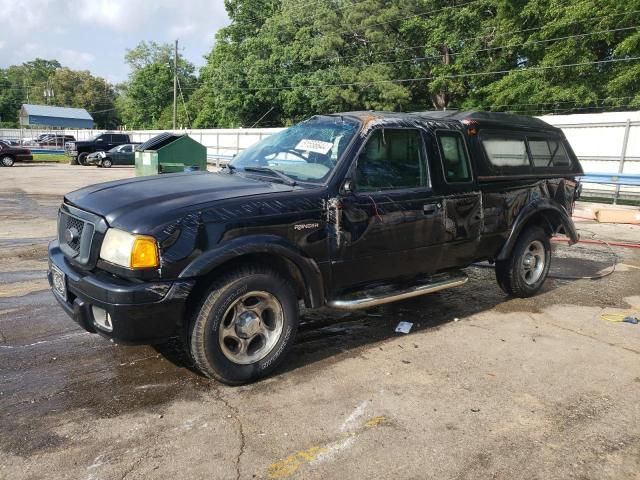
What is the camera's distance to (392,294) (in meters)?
4.38

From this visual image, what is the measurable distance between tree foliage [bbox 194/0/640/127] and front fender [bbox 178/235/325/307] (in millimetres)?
26190

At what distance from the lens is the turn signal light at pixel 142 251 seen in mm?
3186

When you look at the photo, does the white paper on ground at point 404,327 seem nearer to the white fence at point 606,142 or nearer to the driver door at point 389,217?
the driver door at point 389,217

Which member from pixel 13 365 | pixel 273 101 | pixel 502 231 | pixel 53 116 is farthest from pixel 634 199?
pixel 53 116

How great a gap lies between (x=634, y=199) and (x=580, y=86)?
14.9m

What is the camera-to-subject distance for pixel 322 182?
13.2 ft

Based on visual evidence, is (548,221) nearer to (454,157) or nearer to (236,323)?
(454,157)

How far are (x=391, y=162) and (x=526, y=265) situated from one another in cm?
252

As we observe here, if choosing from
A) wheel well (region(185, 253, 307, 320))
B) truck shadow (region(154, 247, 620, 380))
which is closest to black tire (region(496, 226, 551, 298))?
truck shadow (region(154, 247, 620, 380))

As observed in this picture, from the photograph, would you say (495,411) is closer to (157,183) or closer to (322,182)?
(322,182)

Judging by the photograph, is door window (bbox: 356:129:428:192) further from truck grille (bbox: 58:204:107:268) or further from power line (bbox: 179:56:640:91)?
power line (bbox: 179:56:640:91)

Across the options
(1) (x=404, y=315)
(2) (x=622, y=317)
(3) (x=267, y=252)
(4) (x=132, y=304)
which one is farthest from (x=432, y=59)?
(4) (x=132, y=304)

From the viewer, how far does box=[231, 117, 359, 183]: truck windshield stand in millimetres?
4180

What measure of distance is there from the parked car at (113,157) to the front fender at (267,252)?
29.5 metres
